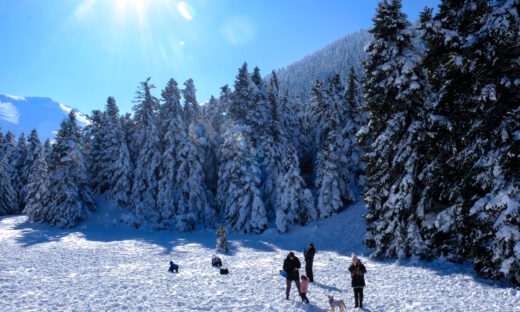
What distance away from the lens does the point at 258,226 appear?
3803 centimetres

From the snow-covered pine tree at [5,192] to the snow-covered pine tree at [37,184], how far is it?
2749 millimetres

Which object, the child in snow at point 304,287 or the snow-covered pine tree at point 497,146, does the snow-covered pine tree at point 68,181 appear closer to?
the child in snow at point 304,287

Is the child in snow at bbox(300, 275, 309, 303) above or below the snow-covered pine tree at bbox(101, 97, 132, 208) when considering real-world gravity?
below

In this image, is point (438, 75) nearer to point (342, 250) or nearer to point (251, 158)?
point (342, 250)

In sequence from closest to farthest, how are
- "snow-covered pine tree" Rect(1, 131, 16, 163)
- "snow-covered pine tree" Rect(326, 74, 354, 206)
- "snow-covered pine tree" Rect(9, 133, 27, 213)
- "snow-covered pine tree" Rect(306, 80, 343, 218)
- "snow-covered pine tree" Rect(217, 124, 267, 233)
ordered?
"snow-covered pine tree" Rect(306, 80, 343, 218), "snow-covered pine tree" Rect(217, 124, 267, 233), "snow-covered pine tree" Rect(326, 74, 354, 206), "snow-covered pine tree" Rect(9, 133, 27, 213), "snow-covered pine tree" Rect(1, 131, 16, 163)

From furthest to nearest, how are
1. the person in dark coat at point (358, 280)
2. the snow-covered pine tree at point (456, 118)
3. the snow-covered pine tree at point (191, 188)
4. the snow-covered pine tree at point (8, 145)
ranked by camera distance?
the snow-covered pine tree at point (8, 145), the snow-covered pine tree at point (191, 188), the snow-covered pine tree at point (456, 118), the person in dark coat at point (358, 280)

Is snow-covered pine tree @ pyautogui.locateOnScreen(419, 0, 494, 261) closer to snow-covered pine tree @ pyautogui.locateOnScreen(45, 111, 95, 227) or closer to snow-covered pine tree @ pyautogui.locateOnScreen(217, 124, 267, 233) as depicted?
snow-covered pine tree @ pyautogui.locateOnScreen(217, 124, 267, 233)

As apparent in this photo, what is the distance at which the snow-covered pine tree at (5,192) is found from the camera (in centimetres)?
4894

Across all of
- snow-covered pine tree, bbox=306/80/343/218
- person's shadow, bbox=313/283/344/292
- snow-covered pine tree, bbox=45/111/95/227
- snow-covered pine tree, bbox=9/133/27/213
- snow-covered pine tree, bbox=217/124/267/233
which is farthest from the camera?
snow-covered pine tree, bbox=9/133/27/213

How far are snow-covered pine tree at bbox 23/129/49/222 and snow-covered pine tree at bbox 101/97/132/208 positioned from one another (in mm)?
7773

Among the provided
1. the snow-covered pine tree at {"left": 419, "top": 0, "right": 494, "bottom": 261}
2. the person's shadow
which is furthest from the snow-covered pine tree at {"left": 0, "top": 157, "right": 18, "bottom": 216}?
the snow-covered pine tree at {"left": 419, "top": 0, "right": 494, "bottom": 261}

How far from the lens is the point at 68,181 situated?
41938 mm

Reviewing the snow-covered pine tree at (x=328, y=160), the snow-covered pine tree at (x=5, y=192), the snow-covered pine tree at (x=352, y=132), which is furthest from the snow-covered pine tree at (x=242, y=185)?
the snow-covered pine tree at (x=5, y=192)

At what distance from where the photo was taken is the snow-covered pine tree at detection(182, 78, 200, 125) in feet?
163
